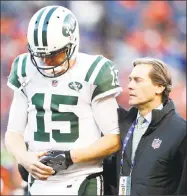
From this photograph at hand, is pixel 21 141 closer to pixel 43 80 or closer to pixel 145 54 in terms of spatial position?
pixel 43 80

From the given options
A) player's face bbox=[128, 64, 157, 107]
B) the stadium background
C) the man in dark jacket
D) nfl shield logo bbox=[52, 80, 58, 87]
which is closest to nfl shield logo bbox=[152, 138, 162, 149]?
the man in dark jacket

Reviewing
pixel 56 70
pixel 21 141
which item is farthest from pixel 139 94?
pixel 21 141

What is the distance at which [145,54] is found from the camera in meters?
4.38

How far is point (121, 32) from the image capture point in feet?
14.2

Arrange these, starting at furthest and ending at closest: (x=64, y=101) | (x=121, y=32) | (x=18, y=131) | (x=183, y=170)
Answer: (x=121, y=32) < (x=18, y=131) < (x=64, y=101) < (x=183, y=170)

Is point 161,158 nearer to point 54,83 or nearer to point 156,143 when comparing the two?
point 156,143

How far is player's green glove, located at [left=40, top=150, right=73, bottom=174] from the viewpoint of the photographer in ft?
6.57

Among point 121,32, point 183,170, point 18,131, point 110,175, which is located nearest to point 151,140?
point 183,170

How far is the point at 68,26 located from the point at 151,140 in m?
0.48

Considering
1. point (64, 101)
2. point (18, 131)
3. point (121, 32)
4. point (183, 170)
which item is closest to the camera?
point (183, 170)

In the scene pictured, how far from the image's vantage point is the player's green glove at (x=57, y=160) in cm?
A: 200

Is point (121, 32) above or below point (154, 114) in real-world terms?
below

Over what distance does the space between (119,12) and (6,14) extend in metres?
0.81

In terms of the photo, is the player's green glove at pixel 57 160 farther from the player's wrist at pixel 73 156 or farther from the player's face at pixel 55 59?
the player's face at pixel 55 59
